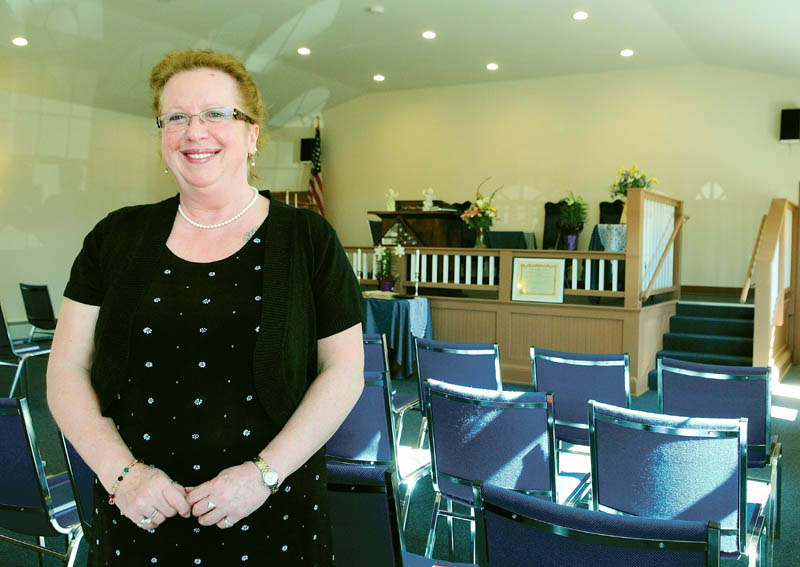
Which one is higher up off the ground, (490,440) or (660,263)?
(660,263)

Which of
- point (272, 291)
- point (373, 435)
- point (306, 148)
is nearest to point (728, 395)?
point (373, 435)

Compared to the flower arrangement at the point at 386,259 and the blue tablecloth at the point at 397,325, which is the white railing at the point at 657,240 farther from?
the flower arrangement at the point at 386,259

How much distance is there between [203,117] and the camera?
1293 millimetres

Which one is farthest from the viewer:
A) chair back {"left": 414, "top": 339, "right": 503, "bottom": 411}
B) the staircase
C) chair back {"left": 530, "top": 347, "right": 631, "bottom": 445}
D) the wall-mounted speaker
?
the wall-mounted speaker

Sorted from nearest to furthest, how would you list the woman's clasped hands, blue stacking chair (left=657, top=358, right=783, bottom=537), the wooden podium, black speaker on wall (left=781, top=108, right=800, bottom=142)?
the woman's clasped hands < blue stacking chair (left=657, top=358, right=783, bottom=537) < the wooden podium < black speaker on wall (left=781, top=108, right=800, bottom=142)

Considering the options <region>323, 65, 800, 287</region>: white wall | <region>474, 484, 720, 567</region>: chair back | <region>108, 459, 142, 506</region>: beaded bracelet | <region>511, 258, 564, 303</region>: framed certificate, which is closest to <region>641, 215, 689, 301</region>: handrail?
<region>511, 258, 564, 303</region>: framed certificate

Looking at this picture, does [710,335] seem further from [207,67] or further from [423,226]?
[207,67]

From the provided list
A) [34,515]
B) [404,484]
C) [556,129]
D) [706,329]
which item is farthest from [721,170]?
[34,515]

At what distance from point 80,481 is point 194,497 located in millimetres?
1332

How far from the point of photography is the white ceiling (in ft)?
27.7

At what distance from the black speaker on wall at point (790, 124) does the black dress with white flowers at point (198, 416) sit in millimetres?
10567

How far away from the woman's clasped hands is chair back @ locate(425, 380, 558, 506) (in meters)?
1.51

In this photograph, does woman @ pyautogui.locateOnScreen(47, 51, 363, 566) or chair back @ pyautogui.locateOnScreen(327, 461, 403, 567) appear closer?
woman @ pyautogui.locateOnScreen(47, 51, 363, 566)

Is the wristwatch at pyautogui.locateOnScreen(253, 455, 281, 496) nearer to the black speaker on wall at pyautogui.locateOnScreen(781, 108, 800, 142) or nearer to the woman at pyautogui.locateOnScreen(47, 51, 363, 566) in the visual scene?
the woman at pyautogui.locateOnScreen(47, 51, 363, 566)
